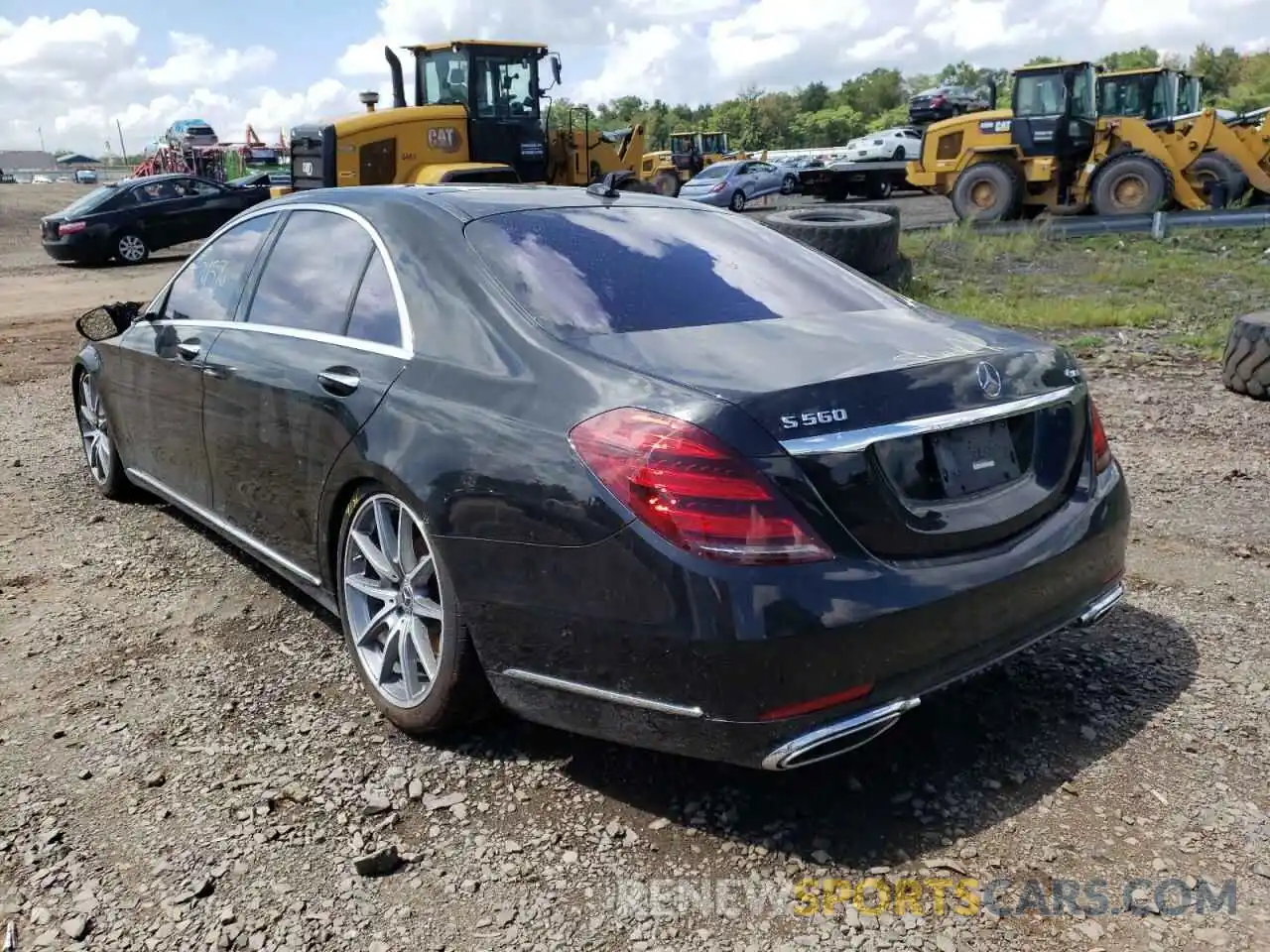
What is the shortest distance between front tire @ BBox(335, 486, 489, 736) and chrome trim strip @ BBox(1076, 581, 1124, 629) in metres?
1.65

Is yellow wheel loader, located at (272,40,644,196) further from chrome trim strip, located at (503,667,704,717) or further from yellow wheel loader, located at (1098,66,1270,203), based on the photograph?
chrome trim strip, located at (503,667,704,717)

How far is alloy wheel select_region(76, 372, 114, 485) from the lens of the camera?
527 cm

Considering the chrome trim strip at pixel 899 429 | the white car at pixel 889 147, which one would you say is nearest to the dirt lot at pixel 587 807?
the chrome trim strip at pixel 899 429

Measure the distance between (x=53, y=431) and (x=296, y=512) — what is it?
4.49 meters

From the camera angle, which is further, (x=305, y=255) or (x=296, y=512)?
(x=305, y=255)

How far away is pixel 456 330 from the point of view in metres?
2.96

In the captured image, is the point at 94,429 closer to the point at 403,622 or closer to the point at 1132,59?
the point at 403,622

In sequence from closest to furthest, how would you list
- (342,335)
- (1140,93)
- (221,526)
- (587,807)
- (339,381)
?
(587,807)
(339,381)
(342,335)
(221,526)
(1140,93)

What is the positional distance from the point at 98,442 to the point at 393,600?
308cm

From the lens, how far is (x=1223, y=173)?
1905 centimetres

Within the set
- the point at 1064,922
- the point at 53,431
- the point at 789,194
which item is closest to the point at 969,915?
the point at 1064,922

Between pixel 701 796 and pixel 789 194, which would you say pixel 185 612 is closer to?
pixel 701 796

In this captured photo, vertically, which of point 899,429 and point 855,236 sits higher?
point 855,236

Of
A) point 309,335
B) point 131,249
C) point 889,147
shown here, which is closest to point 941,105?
point 889,147
